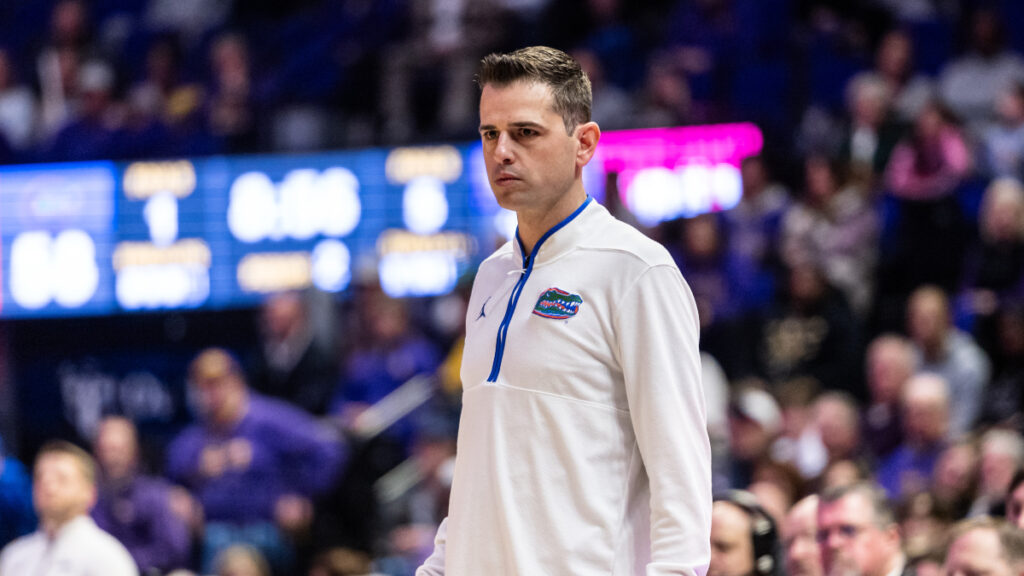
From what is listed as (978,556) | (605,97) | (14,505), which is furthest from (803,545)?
(605,97)

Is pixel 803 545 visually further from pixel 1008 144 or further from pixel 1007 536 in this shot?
pixel 1008 144

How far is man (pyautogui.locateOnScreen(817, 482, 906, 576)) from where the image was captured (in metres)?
5.00

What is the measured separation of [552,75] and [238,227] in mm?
8666

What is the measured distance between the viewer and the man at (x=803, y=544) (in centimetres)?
510

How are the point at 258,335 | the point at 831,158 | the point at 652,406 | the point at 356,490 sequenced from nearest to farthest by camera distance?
the point at 652,406
the point at 356,490
the point at 831,158
the point at 258,335

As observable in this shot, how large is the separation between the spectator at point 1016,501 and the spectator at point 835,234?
374 centimetres

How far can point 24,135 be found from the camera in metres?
12.5

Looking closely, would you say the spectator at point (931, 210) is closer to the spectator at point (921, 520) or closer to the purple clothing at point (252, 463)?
the spectator at point (921, 520)

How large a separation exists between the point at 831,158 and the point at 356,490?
160 inches

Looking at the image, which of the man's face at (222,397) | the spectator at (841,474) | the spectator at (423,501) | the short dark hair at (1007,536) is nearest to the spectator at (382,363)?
the spectator at (423,501)

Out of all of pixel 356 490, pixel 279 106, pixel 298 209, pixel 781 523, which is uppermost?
pixel 279 106

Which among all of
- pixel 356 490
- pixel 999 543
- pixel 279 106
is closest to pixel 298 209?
pixel 279 106

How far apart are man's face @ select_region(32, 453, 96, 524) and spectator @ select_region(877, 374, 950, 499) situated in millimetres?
4055

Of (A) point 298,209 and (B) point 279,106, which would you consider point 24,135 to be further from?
(A) point 298,209
